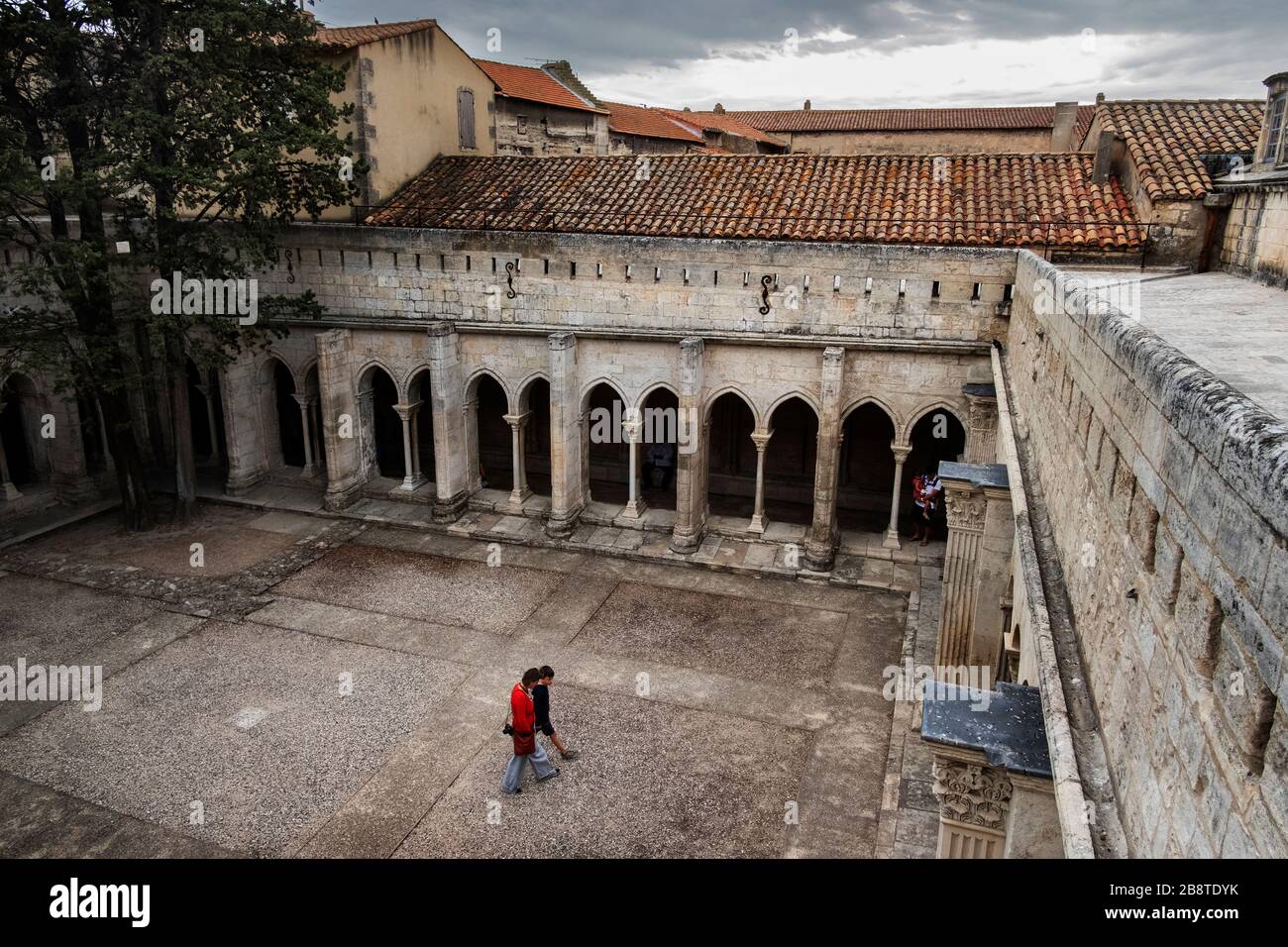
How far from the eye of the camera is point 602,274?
16500mm

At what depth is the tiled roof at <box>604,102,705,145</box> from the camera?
35.6 m

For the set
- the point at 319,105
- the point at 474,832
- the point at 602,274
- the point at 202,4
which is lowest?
the point at 474,832

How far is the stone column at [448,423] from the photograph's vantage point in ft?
56.9

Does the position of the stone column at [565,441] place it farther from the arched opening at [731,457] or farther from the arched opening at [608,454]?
the arched opening at [731,457]

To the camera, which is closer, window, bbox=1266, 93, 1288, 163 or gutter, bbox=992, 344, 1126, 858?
gutter, bbox=992, 344, 1126, 858

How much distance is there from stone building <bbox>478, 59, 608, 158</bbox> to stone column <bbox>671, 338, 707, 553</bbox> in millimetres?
16960

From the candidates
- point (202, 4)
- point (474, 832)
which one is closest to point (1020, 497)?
point (474, 832)

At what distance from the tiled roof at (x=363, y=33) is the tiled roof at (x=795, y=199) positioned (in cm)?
303

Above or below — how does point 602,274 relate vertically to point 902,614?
above

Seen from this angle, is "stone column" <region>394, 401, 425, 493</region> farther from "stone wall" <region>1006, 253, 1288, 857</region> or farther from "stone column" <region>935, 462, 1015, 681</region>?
"stone wall" <region>1006, 253, 1288, 857</region>

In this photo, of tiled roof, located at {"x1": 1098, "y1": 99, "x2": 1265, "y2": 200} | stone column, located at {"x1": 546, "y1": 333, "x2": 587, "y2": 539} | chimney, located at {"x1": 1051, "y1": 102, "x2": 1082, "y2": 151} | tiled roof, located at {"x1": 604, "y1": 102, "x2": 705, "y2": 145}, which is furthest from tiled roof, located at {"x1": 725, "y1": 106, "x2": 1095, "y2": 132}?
stone column, located at {"x1": 546, "y1": 333, "x2": 587, "y2": 539}
